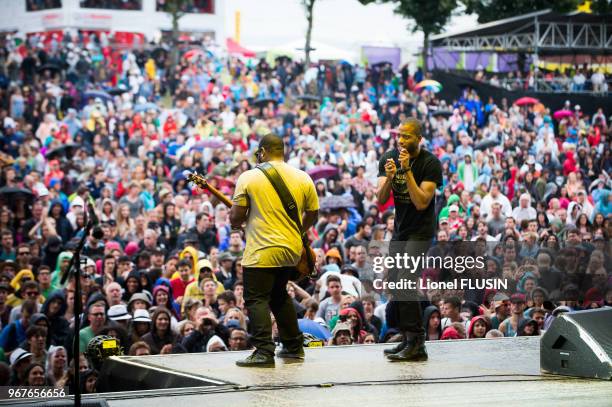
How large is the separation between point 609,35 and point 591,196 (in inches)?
672

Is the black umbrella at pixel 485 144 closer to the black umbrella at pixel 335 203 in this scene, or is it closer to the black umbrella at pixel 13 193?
the black umbrella at pixel 335 203

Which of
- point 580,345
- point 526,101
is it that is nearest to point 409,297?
point 580,345

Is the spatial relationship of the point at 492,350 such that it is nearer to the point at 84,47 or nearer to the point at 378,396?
the point at 378,396

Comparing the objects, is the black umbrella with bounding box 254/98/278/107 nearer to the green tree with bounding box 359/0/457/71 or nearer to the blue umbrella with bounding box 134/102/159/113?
the blue umbrella with bounding box 134/102/159/113

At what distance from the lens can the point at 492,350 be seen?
8.13m

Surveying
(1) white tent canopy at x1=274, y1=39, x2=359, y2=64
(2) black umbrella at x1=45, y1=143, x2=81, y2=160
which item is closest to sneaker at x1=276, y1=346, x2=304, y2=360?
(2) black umbrella at x1=45, y1=143, x2=81, y2=160

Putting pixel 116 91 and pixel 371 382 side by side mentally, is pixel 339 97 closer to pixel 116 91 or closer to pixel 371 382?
pixel 116 91

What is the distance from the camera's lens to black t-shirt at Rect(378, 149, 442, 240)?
740 cm

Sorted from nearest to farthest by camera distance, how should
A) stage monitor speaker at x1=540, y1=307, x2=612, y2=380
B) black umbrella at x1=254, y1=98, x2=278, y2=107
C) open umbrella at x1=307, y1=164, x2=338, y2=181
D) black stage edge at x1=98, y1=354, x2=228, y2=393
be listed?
1. stage monitor speaker at x1=540, y1=307, x2=612, y2=380
2. black stage edge at x1=98, y1=354, x2=228, y2=393
3. open umbrella at x1=307, y1=164, x2=338, y2=181
4. black umbrella at x1=254, y1=98, x2=278, y2=107

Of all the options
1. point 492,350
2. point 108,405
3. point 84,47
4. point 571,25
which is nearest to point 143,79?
point 84,47

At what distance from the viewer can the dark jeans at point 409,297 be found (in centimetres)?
739

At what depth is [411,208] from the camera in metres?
7.42

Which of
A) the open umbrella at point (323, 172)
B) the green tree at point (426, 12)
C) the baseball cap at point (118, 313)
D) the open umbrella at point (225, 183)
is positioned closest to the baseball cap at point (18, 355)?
the baseball cap at point (118, 313)

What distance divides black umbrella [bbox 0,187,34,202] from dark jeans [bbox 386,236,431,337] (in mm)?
10071
